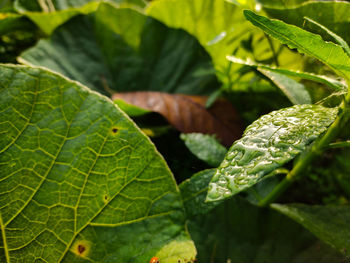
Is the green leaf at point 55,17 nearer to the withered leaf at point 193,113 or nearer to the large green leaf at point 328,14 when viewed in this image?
the withered leaf at point 193,113

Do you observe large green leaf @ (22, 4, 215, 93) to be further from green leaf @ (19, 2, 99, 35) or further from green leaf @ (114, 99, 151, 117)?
green leaf @ (114, 99, 151, 117)

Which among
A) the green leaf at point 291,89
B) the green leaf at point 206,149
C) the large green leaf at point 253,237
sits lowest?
the large green leaf at point 253,237

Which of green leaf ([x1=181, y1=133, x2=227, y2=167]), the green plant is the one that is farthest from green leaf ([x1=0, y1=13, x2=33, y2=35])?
green leaf ([x1=181, y1=133, x2=227, y2=167])

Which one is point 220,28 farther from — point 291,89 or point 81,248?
point 81,248

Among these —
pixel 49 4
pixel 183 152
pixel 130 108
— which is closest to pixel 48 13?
pixel 49 4

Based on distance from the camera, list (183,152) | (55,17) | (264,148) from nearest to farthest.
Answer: (264,148) → (183,152) → (55,17)

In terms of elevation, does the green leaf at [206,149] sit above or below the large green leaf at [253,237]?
above

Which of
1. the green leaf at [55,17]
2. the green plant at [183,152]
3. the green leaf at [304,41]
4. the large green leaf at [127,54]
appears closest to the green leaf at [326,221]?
the green plant at [183,152]
